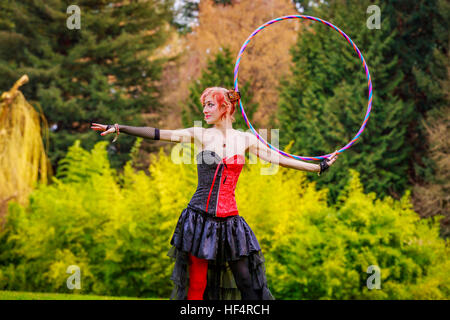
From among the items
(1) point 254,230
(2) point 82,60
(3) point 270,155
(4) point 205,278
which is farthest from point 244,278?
(2) point 82,60

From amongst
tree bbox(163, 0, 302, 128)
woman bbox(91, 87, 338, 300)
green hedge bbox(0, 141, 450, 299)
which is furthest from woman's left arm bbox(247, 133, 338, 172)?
tree bbox(163, 0, 302, 128)

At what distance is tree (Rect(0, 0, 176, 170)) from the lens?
17.4 m

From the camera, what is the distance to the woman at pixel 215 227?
11.7 feet

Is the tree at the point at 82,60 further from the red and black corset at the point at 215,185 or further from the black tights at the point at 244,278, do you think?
the black tights at the point at 244,278

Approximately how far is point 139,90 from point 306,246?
14.7 meters

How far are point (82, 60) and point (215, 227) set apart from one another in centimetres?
1767

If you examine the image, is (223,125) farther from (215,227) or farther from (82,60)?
(82,60)

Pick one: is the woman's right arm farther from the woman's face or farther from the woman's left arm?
the woman's left arm

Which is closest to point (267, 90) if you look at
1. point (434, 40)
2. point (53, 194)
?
point (434, 40)

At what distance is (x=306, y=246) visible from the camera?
7758 millimetres

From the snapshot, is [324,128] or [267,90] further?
[267,90]

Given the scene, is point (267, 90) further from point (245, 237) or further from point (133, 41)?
point (245, 237)

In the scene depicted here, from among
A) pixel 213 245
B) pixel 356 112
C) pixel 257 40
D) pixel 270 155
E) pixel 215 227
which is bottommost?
pixel 213 245

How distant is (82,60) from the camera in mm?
19812
